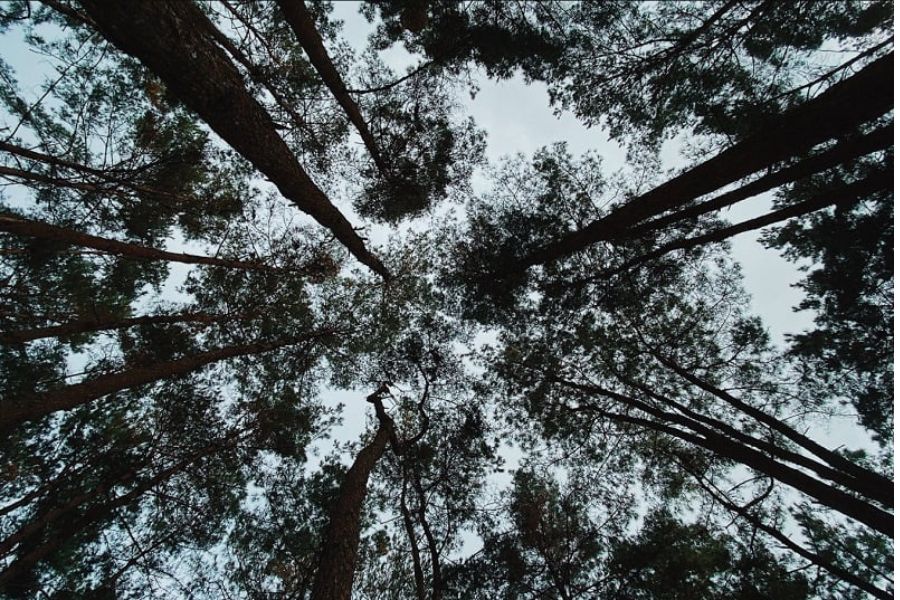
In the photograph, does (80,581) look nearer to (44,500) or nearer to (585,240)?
(44,500)

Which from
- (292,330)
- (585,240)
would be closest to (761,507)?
(585,240)

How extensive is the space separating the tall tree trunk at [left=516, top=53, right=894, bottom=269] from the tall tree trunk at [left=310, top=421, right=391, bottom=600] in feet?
17.0

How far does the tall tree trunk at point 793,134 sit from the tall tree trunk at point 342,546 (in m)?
5.19

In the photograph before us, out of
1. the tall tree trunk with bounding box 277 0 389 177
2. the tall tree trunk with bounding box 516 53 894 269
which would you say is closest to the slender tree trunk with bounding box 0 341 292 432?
the tall tree trunk with bounding box 277 0 389 177

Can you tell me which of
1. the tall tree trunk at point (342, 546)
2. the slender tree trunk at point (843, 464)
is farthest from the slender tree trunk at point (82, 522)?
the slender tree trunk at point (843, 464)

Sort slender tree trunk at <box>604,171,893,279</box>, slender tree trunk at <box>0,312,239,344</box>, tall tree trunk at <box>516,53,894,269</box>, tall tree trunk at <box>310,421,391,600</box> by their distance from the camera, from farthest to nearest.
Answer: slender tree trunk at <box>0,312,239,344</box> → tall tree trunk at <box>310,421,391,600</box> → slender tree trunk at <box>604,171,893,279</box> → tall tree trunk at <box>516,53,894,269</box>

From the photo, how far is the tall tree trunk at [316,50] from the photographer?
4.24m

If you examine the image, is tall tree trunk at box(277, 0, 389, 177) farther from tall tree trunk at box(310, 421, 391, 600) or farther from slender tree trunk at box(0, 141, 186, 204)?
tall tree trunk at box(310, 421, 391, 600)

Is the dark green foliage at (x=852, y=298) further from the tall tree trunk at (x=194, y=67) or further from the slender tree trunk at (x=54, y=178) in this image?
the slender tree trunk at (x=54, y=178)

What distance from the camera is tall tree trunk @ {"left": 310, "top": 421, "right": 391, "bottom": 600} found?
372 centimetres

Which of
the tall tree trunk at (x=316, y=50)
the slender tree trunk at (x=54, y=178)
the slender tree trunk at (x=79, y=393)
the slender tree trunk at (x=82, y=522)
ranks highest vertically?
the tall tree trunk at (x=316, y=50)

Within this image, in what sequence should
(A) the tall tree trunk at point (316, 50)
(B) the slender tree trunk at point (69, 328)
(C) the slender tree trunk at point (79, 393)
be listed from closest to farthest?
(C) the slender tree trunk at point (79, 393) < (B) the slender tree trunk at point (69, 328) < (A) the tall tree trunk at point (316, 50)

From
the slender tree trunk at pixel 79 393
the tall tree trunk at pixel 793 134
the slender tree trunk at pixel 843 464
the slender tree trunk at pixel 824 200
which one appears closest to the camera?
the tall tree trunk at pixel 793 134

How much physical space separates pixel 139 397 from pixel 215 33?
6.14 meters
